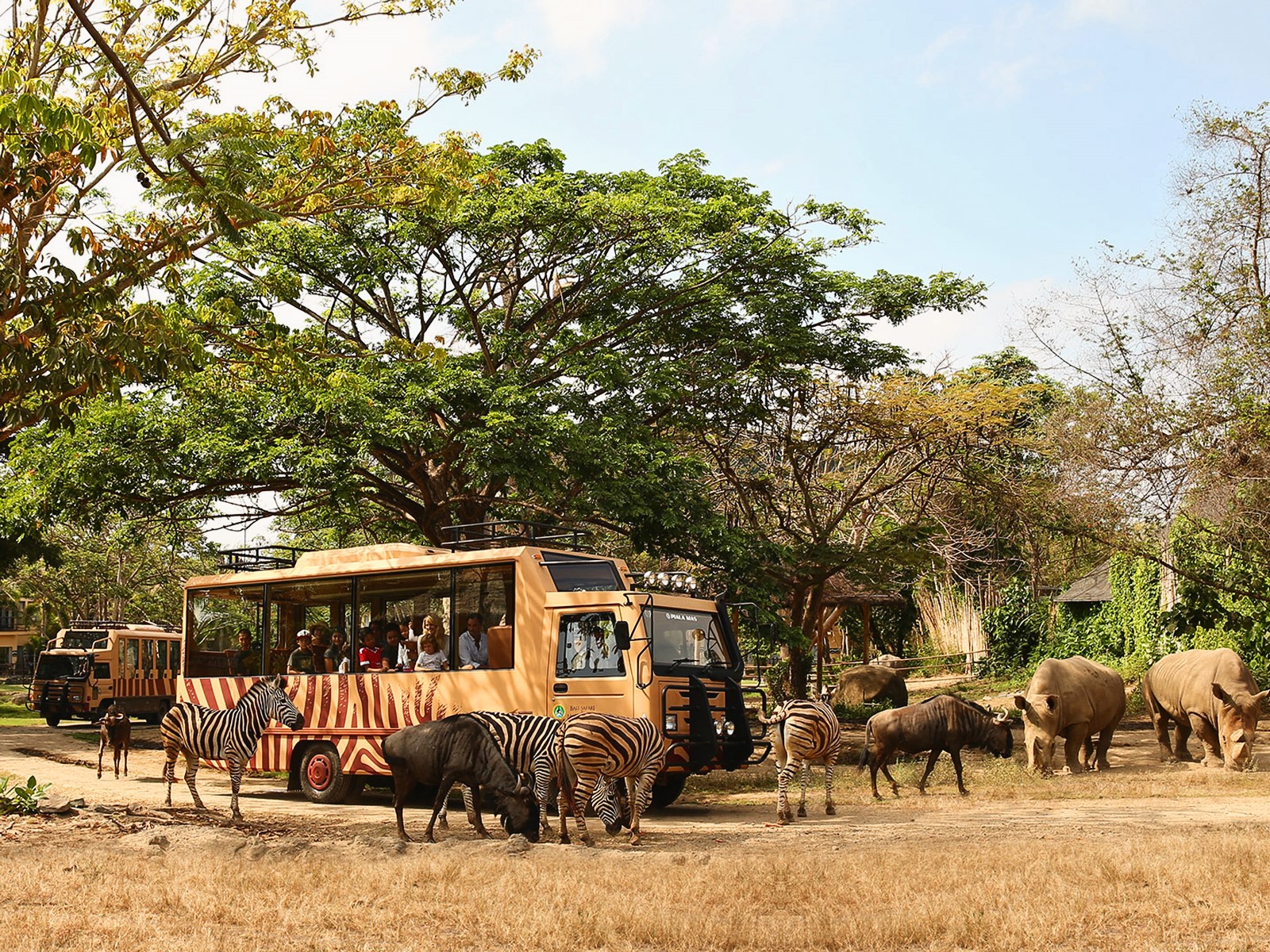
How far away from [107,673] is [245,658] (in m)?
14.9

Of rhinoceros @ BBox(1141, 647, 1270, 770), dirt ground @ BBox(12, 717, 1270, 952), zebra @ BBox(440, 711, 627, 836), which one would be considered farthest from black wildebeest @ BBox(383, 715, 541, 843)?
rhinoceros @ BBox(1141, 647, 1270, 770)

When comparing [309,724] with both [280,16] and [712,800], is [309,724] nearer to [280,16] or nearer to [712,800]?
[712,800]

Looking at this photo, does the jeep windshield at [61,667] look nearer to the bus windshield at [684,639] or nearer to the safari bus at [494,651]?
the safari bus at [494,651]

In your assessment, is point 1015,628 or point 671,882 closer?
point 671,882

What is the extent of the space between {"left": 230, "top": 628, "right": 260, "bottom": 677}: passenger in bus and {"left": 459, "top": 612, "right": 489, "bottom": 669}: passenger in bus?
136 inches

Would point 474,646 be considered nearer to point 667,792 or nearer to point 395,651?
point 395,651

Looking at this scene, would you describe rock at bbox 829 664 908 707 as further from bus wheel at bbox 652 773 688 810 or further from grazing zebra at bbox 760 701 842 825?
grazing zebra at bbox 760 701 842 825

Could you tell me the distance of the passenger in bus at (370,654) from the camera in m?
15.4

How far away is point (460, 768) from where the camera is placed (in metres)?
11.6

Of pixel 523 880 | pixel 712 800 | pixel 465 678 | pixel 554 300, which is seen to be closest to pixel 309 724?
pixel 465 678

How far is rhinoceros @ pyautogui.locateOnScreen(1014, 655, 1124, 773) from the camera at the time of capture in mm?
17359

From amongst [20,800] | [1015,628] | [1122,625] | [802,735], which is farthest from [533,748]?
[1015,628]

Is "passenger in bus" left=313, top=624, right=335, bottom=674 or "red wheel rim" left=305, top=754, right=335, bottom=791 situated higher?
"passenger in bus" left=313, top=624, right=335, bottom=674

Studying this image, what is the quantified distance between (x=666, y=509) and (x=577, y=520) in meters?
1.97
